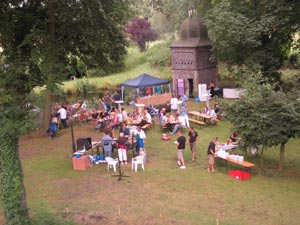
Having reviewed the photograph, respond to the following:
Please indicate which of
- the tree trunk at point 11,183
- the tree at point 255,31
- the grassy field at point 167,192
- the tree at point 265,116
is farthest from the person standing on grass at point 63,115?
the tree trunk at point 11,183

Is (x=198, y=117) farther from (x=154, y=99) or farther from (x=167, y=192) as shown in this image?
(x=167, y=192)

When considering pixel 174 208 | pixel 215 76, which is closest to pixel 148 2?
pixel 174 208

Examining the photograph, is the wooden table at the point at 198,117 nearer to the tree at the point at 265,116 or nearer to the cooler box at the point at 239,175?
the tree at the point at 265,116

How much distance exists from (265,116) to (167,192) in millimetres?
4212

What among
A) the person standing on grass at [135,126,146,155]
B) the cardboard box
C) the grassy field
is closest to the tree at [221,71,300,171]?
the grassy field

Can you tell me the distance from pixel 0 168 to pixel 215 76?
23.8 m

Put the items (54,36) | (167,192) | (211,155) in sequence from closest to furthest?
(167,192) → (211,155) → (54,36)

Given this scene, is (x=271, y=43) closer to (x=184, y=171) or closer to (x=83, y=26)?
(x=83, y=26)

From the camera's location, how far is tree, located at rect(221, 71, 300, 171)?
560 inches

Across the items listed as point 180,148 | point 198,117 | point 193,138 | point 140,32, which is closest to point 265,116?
point 193,138

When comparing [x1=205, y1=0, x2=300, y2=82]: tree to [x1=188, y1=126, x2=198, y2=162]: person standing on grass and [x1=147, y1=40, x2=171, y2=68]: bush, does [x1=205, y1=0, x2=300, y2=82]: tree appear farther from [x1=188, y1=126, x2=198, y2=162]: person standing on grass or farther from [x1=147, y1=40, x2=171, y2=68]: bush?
[x1=147, y1=40, x2=171, y2=68]: bush

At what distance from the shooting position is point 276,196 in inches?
514

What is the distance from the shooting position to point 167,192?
13.7m

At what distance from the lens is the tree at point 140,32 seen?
178 ft
